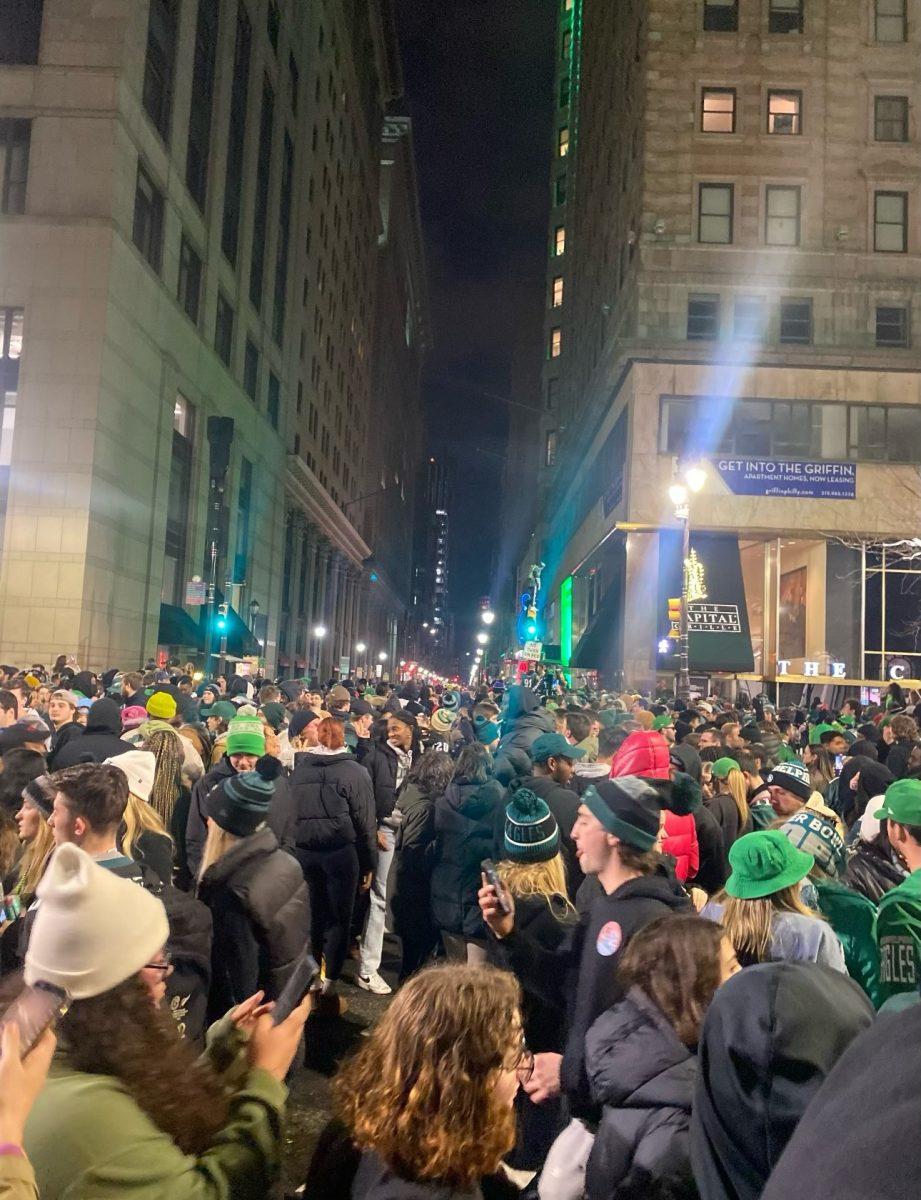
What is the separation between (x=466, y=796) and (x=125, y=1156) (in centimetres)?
480

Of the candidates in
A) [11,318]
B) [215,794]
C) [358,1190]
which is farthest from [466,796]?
[11,318]

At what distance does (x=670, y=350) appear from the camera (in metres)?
37.3

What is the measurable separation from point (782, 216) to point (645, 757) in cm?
3801

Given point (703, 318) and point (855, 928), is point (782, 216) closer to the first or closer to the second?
point (703, 318)

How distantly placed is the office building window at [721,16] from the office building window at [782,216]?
6.78 m

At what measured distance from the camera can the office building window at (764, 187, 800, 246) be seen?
37.9 m

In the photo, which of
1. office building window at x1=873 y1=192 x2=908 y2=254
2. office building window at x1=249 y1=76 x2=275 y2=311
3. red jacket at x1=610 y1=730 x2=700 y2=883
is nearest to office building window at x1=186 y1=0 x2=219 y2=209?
office building window at x1=249 y1=76 x2=275 y2=311

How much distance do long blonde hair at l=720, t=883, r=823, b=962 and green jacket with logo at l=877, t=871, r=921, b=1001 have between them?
0.38 meters

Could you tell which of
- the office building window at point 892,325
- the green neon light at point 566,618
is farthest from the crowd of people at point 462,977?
the green neon light at point 566,618

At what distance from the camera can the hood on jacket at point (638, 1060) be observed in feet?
8.87

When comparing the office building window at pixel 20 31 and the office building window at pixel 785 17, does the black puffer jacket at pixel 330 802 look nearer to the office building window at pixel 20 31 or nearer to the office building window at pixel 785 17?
the office building window at pixel 20 31

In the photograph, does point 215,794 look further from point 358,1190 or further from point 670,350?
point 670,350

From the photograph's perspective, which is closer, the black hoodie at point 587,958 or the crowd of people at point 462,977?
the crowd of people at point 462,977

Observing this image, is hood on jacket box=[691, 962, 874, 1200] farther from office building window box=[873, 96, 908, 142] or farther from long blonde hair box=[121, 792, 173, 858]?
office building window box=[873, 96, 908, 142]
